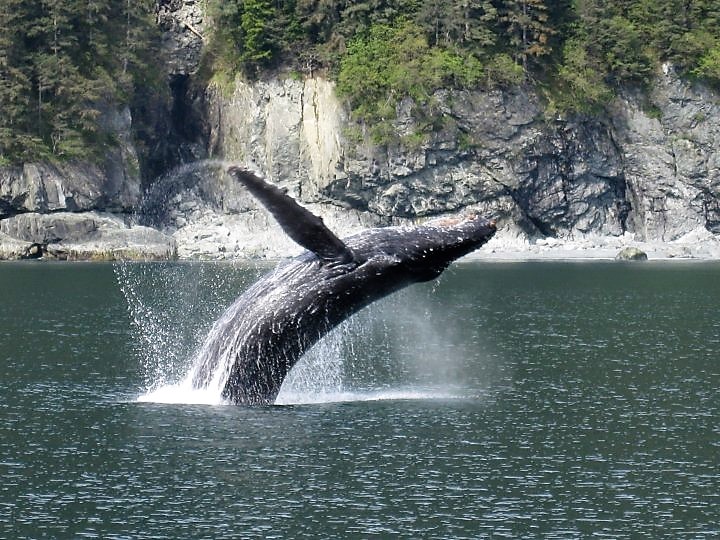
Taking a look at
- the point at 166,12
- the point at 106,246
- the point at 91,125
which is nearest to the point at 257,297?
the point at 106,246

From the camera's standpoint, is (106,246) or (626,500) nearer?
(626,500)

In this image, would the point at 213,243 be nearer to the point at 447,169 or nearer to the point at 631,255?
the point at 447,169

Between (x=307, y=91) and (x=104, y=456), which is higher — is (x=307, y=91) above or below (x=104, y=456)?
above

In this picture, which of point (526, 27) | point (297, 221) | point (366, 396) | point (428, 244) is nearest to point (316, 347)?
point (366, 396)

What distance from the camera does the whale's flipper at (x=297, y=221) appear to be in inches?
1008

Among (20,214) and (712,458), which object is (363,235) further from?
(20,214)

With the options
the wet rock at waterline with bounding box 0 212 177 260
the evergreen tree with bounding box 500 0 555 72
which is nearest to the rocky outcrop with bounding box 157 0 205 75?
the wet rock at waterline with bounding box 0 212 177 260

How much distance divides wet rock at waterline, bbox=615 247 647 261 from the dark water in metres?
60.2

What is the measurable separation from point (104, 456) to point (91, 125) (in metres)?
90.3

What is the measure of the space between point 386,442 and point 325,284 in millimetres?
3795

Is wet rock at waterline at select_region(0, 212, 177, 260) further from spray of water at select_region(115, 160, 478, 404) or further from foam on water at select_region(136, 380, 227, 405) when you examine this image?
foam on water at select_region(136, 380, 227, 405)

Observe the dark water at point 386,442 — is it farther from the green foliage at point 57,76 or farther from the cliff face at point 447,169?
the cliff face at point 447,169

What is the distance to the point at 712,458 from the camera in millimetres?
27734

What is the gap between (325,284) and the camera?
28.3 m
